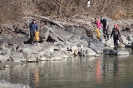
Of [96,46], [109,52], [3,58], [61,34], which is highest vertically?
[61,34]

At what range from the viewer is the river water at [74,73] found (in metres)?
16.1

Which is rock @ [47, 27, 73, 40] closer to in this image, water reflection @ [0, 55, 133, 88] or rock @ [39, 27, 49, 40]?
rock @ [39, 27, 49, 40]

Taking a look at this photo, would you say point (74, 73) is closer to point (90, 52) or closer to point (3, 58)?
point (3, 58)

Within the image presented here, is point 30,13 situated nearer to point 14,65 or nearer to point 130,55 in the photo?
point 130,55

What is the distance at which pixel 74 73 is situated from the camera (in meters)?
18.9

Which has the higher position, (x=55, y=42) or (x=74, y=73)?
(x=55, y=42)

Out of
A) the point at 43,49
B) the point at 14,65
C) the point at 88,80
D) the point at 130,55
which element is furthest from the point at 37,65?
the point at 130,55

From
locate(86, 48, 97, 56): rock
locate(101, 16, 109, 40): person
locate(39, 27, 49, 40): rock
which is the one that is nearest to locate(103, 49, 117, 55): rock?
locate(86, 48, 97, 56): rock

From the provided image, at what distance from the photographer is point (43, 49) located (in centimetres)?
2450

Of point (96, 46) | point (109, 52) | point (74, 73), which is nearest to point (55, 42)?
point (96, 46)

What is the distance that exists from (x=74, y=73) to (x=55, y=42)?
8802 mm

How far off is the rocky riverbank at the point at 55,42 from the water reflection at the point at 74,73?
3.59ft

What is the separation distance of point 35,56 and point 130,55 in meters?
6.87

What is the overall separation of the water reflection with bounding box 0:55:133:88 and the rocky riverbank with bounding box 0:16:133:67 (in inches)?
43.1
